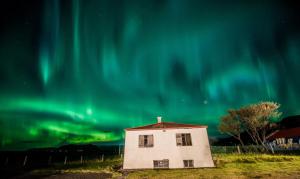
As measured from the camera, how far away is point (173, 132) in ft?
74.0

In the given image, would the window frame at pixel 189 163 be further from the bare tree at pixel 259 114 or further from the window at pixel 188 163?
the bare tree at pixel 259 114

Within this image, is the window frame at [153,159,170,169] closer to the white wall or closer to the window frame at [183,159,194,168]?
the white wall

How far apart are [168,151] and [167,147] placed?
18.2 inches

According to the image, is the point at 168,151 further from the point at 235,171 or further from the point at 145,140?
the point at 235,171

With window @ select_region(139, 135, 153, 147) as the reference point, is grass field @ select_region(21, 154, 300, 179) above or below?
below

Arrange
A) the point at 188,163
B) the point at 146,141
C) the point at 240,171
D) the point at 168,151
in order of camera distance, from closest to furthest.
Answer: the point at 240,171 < the point at 188,163 < the point at 168,151 < the point at 146,141

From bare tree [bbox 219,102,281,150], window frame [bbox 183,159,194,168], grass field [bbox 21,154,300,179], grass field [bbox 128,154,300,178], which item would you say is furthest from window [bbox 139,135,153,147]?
bare tree [bbox 219,102,281,150]

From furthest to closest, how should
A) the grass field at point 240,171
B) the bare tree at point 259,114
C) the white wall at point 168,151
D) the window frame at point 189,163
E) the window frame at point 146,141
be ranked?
the bare tree at point 259,114 → the window frame at point 146,141 → the white wall at point 168,151 → the window frame at point 189,163 → the grass field at point 240,171

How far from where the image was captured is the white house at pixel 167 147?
21.6 m

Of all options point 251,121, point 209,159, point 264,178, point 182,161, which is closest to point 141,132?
point 182,161

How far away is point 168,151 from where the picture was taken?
22000 mm

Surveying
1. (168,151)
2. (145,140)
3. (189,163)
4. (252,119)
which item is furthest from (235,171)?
(252,119)

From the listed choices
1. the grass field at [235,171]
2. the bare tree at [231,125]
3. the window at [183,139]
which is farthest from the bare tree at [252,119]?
the window at [183,139]

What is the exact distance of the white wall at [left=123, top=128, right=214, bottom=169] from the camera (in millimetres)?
21562
